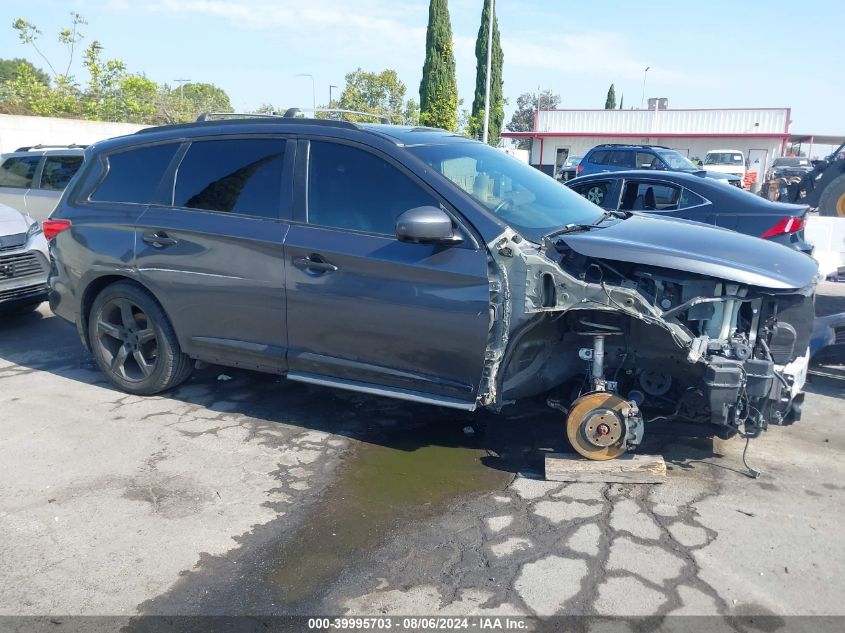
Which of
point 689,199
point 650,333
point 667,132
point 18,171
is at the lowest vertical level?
point 650,333

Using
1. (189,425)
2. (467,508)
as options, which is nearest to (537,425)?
(467,508)

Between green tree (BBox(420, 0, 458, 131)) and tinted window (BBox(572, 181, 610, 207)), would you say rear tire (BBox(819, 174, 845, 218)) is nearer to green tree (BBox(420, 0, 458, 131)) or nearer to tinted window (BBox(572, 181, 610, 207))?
tinted window (BBox(572, 181, 610, 207))

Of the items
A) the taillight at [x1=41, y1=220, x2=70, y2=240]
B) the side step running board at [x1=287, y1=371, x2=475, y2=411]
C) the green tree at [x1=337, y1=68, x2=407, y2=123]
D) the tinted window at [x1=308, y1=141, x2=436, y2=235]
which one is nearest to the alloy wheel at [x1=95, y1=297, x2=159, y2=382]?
the taillight at [x1=41, y1=220, x2=70, y2=240]

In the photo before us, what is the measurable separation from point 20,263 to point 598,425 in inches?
227

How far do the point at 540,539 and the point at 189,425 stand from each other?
2.56m

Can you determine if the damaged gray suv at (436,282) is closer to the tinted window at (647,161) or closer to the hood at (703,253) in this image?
the hood at (703,253)

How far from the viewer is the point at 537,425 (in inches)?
186

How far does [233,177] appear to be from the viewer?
4680 mm

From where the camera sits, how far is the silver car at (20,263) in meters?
6.66

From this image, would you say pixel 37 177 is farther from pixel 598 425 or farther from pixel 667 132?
pixel 667 132

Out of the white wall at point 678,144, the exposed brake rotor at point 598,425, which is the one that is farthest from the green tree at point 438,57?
A: the exposed brake rotor at point 598,425

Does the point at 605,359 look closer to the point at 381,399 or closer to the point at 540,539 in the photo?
the point at 540,539

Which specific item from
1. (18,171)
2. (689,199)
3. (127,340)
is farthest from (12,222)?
(689,199)

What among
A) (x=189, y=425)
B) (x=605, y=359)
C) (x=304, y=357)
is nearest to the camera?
(x=605, y=359)
